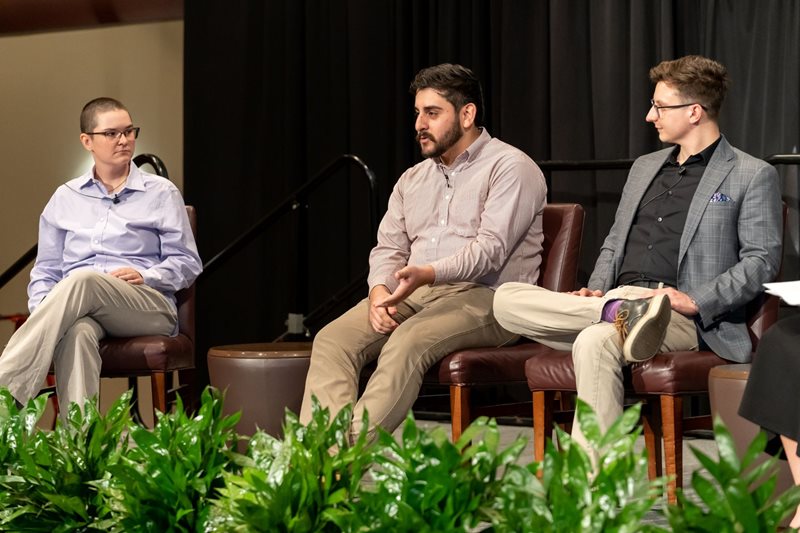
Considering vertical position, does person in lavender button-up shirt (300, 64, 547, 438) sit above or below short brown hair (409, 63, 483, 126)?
below

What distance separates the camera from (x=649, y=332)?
8.48 feet

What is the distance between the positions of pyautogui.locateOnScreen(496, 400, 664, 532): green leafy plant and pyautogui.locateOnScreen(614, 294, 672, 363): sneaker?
1.42 m

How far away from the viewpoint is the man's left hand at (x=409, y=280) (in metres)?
3.04

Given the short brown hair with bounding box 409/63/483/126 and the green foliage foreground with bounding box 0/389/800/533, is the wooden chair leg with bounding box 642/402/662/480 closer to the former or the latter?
the short brown hair with bounding box 409/63/483/126

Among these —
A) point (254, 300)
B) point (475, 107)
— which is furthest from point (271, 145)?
point (475, 107)

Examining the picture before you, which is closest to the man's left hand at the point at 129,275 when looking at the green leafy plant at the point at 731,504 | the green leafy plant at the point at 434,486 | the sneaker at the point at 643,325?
the sneaker at the point at 643,325

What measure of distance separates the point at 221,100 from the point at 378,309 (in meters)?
2.98

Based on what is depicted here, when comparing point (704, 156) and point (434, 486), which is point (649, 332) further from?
point (434, 486)

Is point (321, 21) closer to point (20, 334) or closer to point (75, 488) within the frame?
point (20, 334)

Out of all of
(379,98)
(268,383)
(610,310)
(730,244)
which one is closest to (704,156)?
(730,244)

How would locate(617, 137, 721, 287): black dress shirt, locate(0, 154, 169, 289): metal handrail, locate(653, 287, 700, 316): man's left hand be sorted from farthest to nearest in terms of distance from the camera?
locate(0, 154, 169, 289): metal handrail
locate(617, 137, 721, 287): black dress shirt
locate(653, 287, 700, 316): man's left hand

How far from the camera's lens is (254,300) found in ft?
18.8

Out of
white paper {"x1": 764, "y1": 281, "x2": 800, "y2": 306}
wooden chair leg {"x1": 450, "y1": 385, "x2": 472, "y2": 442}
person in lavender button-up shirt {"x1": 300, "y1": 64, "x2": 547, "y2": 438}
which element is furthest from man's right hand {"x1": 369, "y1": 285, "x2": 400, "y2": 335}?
white paper {"x1": 764, "y1": 281, "x2": 800, "y2": 306}

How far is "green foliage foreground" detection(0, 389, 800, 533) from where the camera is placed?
1085 mm
